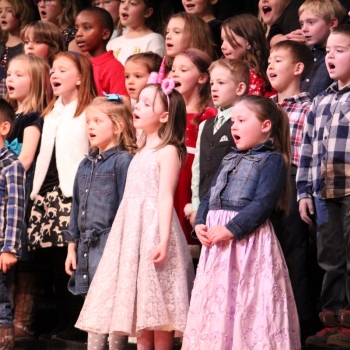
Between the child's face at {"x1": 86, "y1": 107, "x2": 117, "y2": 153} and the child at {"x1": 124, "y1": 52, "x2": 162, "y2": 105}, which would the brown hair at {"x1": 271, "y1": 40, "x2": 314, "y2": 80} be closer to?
the child at {"x1": 124, "y1": 52, "x2": 162, "y2": 105}

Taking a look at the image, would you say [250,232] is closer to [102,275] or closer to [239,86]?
[102,275]

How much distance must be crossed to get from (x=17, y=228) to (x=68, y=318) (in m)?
0.73

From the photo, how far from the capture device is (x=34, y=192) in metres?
4.98

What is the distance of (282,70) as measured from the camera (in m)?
4.73

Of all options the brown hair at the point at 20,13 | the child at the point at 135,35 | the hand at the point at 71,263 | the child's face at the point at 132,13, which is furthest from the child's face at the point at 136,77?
the brown hair at the point at 20,13

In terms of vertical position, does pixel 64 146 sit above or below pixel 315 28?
below

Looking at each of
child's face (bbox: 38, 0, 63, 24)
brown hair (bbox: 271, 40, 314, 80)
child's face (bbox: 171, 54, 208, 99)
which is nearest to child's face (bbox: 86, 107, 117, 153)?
child's face (bbox: 171, 54, 208, 99)

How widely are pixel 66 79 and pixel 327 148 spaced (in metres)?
1.68

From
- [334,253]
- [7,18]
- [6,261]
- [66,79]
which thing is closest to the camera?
[334,253]

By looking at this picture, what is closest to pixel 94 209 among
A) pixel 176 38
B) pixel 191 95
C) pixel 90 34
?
pixel 191 95

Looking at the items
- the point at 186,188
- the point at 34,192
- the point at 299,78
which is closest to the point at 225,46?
the point at 299,78

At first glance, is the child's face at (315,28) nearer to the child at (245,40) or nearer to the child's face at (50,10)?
the child at (245,40)

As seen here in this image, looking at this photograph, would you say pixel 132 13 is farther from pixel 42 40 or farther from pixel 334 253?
pixel 334 253

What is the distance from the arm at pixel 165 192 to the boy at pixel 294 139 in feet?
2.13
